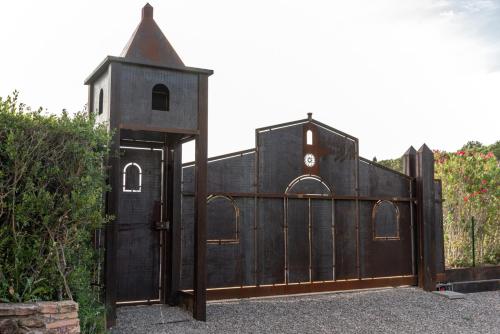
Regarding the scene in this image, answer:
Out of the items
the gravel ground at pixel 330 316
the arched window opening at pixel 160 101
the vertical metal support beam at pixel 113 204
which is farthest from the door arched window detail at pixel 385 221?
the vertical metal support beam at pixel 113 204

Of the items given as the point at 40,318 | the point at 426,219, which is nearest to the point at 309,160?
the point at 426,219

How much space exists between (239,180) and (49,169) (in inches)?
164

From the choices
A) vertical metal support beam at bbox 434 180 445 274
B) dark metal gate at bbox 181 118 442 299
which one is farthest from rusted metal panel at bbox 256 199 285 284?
vertical metal support beam at bbox 434 180 445 274

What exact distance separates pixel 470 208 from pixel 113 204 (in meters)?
9.66

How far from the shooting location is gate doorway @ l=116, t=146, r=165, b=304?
8.41 metres

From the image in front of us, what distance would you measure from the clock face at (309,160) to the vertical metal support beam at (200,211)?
9.97ft

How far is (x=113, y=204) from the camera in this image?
711 centimetres

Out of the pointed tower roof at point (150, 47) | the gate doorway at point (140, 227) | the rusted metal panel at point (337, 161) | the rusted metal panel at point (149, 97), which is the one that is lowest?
the gate doorway at point (140, 227)

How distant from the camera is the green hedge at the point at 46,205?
5.69 m

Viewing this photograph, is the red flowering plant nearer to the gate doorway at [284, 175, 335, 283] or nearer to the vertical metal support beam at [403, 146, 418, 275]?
the vertical metal support beam at [403, 146, 418, 275]

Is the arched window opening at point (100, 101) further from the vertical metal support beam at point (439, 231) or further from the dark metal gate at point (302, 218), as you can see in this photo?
the vertical metal support beam at point (439, 231)

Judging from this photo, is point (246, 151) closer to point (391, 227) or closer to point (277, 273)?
point (277, 273)

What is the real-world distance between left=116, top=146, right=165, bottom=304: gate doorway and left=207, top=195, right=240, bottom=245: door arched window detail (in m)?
0.91

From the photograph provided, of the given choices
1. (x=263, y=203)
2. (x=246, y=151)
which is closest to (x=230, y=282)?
(x=263, y=203)
